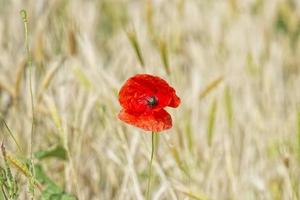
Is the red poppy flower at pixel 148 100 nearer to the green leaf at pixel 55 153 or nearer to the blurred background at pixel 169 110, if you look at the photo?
the blurred background at pixel 169 110

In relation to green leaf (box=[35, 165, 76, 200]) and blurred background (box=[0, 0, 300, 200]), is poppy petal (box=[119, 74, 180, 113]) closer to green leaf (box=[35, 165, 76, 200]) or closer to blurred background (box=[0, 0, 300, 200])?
blurred background (box=[0, 0, 300, 200])

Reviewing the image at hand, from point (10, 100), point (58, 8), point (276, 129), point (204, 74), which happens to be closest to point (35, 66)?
point (10, 100)

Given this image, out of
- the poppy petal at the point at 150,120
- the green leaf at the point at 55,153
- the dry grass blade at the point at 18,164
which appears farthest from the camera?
the green leaf at the point at 55,153

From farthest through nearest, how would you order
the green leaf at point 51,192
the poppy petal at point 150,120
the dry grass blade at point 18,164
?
the green leaf at point 51,192
the dry grass blade at point 18,164
the poppy petal at point 150,120

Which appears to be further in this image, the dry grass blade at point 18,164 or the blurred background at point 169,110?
the blurred background at point 169,110

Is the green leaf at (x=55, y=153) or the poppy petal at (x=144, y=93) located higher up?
the poppy petal at (x=144, y=93)

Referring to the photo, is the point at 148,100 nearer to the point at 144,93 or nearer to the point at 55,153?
the point at 144,93

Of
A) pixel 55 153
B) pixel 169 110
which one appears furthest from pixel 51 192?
pixel 169 110

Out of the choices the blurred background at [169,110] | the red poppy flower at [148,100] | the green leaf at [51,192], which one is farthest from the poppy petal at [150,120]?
the green leaf at [51,192]
